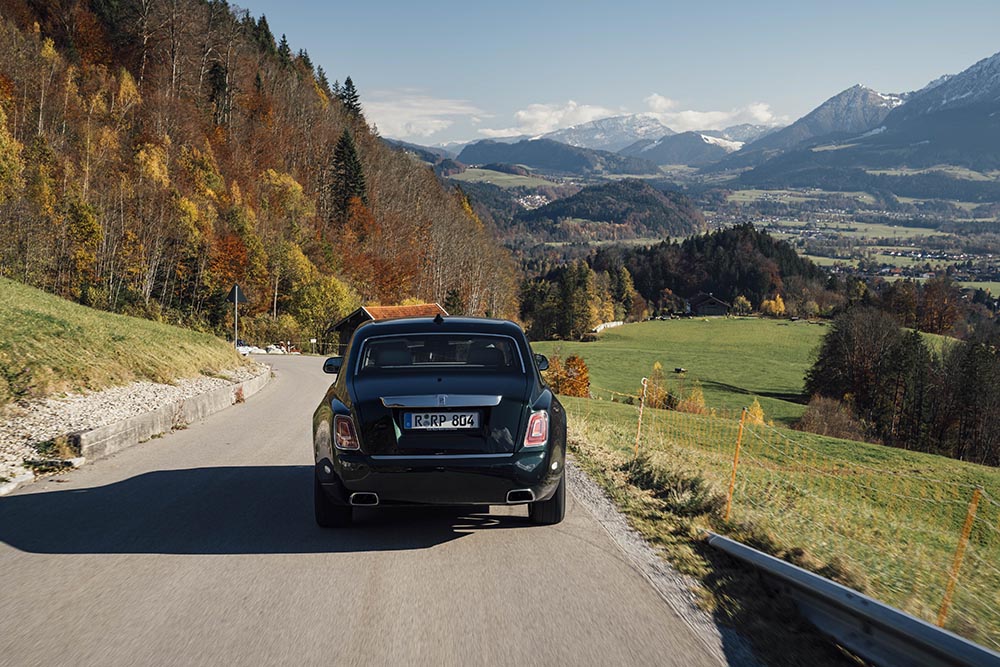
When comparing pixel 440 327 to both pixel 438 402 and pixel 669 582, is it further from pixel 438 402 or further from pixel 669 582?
pixel 669 582

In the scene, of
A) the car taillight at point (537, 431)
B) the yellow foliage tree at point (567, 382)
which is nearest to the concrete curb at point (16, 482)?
the car taillight at point (537, 431)

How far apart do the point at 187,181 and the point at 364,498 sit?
192 ft

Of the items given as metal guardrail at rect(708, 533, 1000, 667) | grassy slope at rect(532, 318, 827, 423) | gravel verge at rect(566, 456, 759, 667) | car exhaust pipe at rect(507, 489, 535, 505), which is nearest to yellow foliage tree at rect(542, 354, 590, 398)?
grassy slope at rect(532, 318, 827, 423)

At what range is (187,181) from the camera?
2288 inches

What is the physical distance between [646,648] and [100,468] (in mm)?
7038

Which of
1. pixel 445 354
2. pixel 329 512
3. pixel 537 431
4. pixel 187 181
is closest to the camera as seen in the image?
pixel 537 431

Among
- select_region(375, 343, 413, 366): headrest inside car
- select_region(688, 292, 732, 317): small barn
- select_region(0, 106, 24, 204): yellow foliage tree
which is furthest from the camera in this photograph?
select_region(688, 292, 732, 317): small barn

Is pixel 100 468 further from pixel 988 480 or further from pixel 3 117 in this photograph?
pixel 3 117

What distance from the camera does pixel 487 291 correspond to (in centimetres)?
10088

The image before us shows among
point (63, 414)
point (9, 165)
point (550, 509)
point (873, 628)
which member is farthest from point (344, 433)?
point (9, 165)

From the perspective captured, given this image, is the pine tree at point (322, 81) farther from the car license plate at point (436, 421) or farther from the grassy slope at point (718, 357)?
the car license plate at point (436, 421)

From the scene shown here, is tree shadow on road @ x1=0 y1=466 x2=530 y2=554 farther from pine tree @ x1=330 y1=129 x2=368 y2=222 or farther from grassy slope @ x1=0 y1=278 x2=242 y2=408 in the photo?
pine tree @ x1=330 y1=129 x2=368 y2=222

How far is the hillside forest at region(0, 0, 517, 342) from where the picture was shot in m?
45.9

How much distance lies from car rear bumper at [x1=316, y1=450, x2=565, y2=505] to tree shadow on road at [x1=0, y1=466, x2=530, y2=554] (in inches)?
19.2
